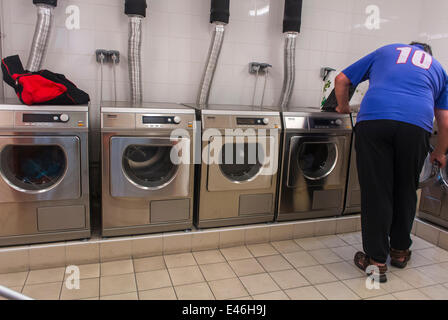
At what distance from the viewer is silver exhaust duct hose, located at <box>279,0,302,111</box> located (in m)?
3.53

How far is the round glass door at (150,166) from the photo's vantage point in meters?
2.68

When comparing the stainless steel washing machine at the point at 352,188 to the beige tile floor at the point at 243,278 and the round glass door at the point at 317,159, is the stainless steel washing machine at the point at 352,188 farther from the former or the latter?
the beige tile floor at the point at 243,278

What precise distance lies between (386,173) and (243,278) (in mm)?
1173

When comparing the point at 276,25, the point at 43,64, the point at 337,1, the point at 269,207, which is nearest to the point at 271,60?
the point at 276,25

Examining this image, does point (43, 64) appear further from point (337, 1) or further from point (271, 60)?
point (337, 1)

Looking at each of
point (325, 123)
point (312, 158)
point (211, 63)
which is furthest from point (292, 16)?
point (312, 158)

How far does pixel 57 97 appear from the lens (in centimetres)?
245

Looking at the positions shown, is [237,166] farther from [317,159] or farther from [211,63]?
[211,63]

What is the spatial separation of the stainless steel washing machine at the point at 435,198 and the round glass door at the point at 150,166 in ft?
7.21

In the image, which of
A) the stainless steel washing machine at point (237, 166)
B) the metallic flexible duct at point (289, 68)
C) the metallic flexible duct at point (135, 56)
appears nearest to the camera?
the stainless steel washing machine at point (237, 166)

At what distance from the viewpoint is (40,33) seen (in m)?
2.87

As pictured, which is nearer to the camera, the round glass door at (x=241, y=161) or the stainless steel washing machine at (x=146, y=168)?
the stainless steel washing machine at (x=146, y=168)

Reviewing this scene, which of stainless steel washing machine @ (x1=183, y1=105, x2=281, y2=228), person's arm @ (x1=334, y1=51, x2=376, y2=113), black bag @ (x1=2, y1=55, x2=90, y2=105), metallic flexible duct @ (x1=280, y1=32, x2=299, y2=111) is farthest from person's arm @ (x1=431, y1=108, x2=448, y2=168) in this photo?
black bag @ (x1=2, y1=55, x2=90, y2=105)

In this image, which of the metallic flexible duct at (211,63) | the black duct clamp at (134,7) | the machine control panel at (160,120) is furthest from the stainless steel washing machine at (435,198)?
the black duct clamp at (134,7)
